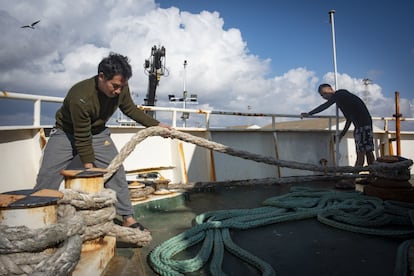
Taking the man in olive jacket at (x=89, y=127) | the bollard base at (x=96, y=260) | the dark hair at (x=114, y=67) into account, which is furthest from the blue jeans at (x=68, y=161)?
the dark hair at (x=114, y=67)

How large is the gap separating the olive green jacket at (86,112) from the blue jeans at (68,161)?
8 cm

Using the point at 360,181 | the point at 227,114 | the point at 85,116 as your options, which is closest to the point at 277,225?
the point at 85,116

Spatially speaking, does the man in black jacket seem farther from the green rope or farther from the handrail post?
the handrail post

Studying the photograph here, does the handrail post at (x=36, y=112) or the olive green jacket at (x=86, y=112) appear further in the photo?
the handrail post at (x=36, y=112)

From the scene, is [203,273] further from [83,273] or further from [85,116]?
[85,116]

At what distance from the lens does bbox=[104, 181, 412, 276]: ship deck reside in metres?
1.39

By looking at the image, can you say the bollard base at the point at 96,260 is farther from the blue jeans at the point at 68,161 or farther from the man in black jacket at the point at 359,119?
the man in black jacket at the point at 359,119

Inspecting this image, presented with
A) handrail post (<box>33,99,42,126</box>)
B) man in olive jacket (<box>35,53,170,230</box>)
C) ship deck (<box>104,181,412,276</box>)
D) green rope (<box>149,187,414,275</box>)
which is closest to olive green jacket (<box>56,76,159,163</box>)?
man in olive jacket (<box>35,53,170,230</box>)

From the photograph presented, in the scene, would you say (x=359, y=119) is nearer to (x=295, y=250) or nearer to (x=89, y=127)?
(x=295, y=250)

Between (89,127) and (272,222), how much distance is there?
153cm

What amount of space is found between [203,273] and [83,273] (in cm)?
58

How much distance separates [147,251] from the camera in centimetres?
169

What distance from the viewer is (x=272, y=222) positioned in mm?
2014

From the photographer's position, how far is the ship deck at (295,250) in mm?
1388
